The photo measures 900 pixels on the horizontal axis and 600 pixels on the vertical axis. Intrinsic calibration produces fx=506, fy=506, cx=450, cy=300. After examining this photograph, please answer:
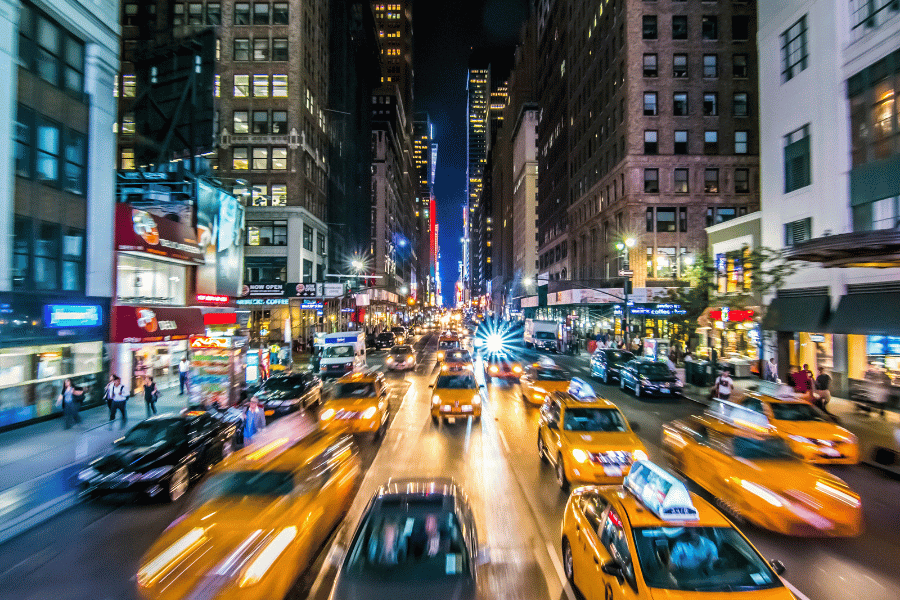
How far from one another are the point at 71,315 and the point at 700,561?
Answer: 840 inches

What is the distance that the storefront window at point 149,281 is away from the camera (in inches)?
876

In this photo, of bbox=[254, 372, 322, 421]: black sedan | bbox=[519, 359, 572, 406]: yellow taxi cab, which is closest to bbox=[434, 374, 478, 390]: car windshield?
bbox=[519, 359, 572, 406]: yellow taxi cab

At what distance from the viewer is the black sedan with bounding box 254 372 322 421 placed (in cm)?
1831

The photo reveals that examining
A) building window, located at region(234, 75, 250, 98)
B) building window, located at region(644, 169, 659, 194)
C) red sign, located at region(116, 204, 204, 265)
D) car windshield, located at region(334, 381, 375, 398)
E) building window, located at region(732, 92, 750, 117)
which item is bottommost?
car windshield, located at region(334, 381, 375, 398)

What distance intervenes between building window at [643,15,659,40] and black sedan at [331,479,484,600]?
164 feet

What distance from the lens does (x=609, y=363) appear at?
90.2 feet

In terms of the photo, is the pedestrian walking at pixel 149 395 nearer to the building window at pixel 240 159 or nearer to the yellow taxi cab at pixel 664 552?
the yellow taxi cab at pixel 664 552

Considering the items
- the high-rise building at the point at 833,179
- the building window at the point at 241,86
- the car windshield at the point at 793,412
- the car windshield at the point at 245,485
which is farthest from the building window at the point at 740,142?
the car windshield at the point at 245,485

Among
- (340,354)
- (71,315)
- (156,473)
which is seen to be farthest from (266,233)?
(156,473)

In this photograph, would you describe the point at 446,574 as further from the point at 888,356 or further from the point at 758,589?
the point at 888,356

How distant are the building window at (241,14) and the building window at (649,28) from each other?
36.0 metres

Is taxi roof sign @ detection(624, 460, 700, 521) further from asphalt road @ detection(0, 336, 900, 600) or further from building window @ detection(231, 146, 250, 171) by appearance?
building window @ detection(231, 146, 250, 171)

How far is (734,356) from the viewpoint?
3178 cm

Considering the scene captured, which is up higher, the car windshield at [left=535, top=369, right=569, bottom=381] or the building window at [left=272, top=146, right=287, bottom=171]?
the building window at [left=272, top=146, right=287, bottom=171]
